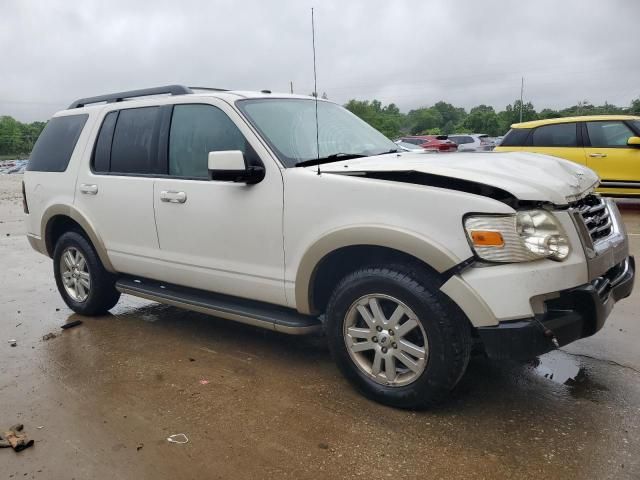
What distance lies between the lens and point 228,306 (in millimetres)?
3828

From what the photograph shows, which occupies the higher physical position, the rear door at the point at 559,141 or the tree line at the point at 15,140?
the tree line at the point at 15,140

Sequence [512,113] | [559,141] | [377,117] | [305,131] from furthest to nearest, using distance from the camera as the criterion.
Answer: [512,113]
[377,117]
[559,141]
[305,131]

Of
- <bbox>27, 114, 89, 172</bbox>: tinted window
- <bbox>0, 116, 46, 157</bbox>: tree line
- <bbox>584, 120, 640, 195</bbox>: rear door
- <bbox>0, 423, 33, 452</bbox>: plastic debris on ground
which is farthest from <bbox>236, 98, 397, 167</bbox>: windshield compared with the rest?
<bbox>0, 116, 46, 157</bbox>: tree line

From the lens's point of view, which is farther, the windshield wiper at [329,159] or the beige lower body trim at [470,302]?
the windshield wiper at [329,159]

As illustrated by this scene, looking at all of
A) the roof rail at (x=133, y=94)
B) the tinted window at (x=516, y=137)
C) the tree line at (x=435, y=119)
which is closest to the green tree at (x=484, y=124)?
the tree line at (x=435, y=119)

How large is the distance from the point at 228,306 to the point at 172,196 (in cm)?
92

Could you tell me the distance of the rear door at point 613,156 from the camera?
921cm


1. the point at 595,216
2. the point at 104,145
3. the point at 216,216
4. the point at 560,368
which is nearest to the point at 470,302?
the point at 595,216

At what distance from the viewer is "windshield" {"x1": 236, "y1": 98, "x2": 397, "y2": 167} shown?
3.70m

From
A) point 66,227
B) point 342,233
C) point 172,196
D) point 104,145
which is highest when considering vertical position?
point 104,145

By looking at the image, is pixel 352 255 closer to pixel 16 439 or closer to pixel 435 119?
pixel 16 439

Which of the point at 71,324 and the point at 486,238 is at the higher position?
the point at 486,238

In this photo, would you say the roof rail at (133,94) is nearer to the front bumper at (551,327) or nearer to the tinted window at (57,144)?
the tinted window at (57,144)

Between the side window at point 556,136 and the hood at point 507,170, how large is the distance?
6.65 m
